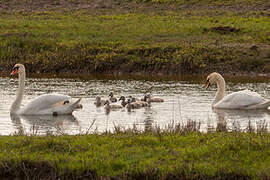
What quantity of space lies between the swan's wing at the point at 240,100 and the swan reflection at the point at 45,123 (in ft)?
15.3

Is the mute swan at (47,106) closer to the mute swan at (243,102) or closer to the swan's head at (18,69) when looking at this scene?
the swan's head at (18,69)

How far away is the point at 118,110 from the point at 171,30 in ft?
54.0

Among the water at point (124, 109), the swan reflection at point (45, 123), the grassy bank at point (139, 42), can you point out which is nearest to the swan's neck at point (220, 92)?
the water at point (124, 109)

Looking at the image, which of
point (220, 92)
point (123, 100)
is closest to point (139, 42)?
point (220, 92)

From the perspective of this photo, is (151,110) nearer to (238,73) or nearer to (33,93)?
(33,93)

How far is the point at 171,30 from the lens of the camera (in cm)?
3456

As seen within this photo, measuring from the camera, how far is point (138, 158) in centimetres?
960

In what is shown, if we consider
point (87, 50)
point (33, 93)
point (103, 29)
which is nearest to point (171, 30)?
point (103, 29)

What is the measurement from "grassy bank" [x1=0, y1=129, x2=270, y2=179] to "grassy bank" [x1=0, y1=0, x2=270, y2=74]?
17432 mm

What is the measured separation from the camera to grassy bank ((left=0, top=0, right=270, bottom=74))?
28141mm

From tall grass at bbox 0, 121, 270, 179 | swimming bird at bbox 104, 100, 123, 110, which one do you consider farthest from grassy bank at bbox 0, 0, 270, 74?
tall grass at bbox 0, 121, 270, 179

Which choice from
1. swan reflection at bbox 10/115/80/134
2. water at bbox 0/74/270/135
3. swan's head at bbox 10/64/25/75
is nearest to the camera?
swan reflection at bbox 10/115/80/134

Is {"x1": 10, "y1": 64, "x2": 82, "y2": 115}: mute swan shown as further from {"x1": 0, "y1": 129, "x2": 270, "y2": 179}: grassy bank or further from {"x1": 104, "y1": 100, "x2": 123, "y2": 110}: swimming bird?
{"x1": 0, "y1": 129, "x2": 270, "y2": 179}: grassy bank

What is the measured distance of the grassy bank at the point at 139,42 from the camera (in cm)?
2814
